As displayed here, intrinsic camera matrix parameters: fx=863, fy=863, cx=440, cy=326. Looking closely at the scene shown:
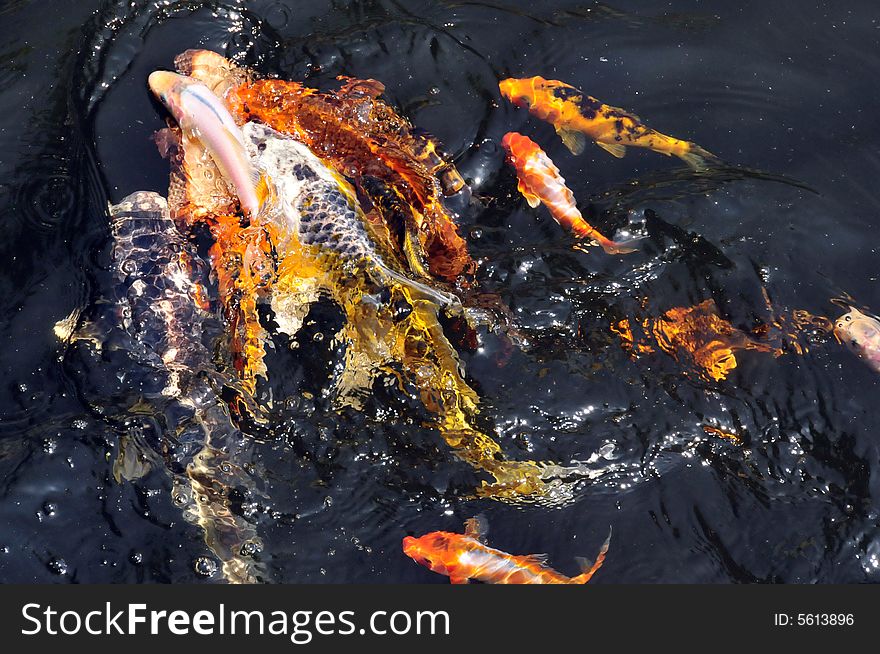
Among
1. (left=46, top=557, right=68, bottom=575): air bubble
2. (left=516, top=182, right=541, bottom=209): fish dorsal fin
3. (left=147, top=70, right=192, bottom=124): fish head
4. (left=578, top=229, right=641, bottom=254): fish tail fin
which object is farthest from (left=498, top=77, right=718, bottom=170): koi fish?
(left=46, top=557, right=68, bottom=575): air bubble

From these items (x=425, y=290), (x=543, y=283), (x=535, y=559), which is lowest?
(x=535, y=559)

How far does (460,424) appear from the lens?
5.55 meters

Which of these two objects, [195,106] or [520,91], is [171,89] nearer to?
[195,106]

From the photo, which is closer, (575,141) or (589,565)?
(589,565)

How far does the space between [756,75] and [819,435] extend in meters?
3.06

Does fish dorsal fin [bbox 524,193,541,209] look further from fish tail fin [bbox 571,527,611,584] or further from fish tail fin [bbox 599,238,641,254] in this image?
fish tail fin [bbox 571,527,611,584]

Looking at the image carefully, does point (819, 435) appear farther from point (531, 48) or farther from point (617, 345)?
point (531, 48)

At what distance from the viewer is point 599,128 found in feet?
21.6

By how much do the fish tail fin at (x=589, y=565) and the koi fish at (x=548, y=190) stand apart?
7.02 ft

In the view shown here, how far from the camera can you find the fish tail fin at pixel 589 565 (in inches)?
204

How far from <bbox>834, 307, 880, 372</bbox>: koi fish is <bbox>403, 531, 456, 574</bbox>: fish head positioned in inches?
117

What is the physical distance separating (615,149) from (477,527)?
10.2ft

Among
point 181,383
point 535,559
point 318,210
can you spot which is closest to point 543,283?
point 318,210

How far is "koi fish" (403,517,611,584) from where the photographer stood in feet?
16.8
